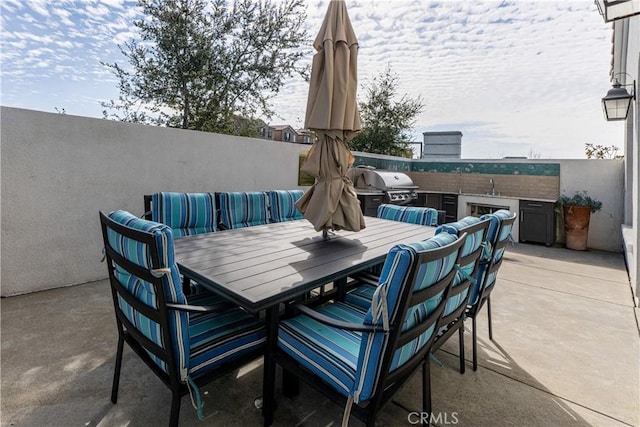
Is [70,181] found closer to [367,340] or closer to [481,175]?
[367,340]

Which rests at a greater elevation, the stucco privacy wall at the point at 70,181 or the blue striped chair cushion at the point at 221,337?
the stucco privacy wall at the point at 70,181

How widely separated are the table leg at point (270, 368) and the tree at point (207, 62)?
239 inches

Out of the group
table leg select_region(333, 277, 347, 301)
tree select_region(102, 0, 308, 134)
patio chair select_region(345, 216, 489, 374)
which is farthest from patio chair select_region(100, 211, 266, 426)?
tree select_region(102, 0, 308, 134)

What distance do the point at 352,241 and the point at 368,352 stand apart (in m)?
1.31

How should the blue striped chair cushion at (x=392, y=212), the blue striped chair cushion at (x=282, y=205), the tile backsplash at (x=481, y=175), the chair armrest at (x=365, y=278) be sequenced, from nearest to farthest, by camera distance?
the chair armrest at (x=365, y=278), the blue striped chair cushion at (x=392, y=212), the blue striped chair cushion at (x=282, y=205), the tile backsplash at (x=481, y=175)

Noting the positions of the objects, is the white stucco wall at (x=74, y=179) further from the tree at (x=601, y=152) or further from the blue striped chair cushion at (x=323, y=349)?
the tree at (x=601, y=152)

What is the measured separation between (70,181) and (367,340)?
398 cm

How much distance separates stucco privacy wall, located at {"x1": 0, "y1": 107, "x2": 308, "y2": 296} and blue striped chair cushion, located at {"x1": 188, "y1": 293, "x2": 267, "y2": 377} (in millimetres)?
2968

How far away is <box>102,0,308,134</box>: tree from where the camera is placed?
5.89 m

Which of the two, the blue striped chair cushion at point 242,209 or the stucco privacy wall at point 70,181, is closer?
the stucco privacy wall at point 70,181

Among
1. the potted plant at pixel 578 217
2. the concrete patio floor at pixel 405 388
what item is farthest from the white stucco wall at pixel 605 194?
the concrete patio floor at pixel 405 388

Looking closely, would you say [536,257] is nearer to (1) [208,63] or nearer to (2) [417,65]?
(2) [417,65]

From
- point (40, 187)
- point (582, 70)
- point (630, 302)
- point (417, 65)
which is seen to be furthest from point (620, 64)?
point (40, 187)

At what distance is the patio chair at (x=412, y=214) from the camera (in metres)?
3.41
